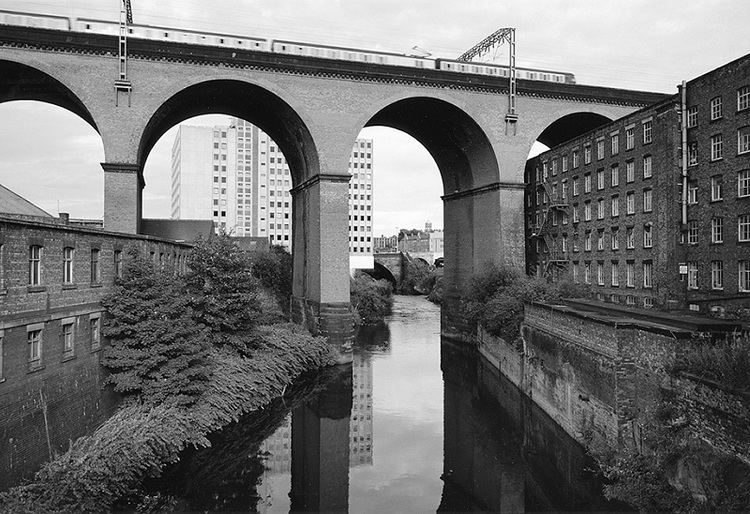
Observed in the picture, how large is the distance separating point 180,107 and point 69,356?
64.9ft

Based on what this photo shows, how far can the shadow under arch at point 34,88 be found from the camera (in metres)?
26.1

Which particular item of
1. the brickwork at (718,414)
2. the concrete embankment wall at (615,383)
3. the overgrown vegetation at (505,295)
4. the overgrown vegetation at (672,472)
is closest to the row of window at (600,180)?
the overgrown vegetation at (505,295)

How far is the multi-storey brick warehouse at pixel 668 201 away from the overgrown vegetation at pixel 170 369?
55.9 ft

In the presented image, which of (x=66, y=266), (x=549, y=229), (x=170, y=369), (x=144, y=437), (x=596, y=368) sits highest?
(x=549, y=229)

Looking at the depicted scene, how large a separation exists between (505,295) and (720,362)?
56.5 feet

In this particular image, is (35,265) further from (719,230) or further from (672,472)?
(719,230)

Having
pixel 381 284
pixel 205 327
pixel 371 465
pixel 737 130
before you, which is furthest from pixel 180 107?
pixel 381 284

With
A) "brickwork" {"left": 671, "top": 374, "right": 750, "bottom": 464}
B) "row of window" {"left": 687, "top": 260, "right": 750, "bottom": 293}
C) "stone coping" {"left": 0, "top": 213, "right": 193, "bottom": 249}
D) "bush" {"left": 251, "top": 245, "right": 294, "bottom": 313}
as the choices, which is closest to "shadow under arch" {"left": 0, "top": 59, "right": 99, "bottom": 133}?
"stone coping" {"left": 0, "top": 213, "right": 193, "bottom": 249}

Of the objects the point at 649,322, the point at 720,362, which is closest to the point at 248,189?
the point at 649,322

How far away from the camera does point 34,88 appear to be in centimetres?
2908

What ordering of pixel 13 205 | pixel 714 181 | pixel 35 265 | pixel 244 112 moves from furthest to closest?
pixel 244 112
pixel 714 181
pixel 13 205
pixel 35 265

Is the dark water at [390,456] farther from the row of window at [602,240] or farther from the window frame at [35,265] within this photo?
the row of window at [602,240]

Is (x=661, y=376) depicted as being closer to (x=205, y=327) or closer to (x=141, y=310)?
(x=141, y=310)

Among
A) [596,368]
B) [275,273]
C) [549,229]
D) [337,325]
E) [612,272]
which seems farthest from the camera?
[275,273]
